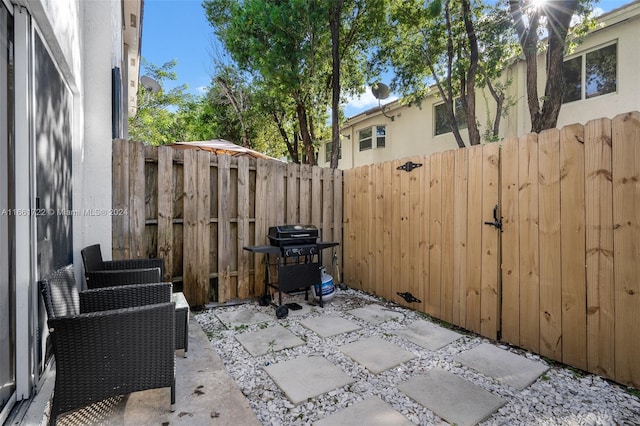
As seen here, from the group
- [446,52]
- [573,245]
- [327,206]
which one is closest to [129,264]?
[327,206]

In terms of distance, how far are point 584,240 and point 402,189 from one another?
6.75 ft

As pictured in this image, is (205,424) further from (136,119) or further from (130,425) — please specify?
(136,119)

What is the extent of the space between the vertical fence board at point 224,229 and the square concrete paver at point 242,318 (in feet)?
1.42

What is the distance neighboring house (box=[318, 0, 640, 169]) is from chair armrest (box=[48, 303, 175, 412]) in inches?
346

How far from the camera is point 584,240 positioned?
2482 mm

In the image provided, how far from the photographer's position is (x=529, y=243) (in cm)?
285

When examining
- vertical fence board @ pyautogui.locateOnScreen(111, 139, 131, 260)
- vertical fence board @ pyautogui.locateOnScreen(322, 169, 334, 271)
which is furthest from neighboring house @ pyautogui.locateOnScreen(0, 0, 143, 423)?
vertical fence board @ pyautogui.locateOnScreen(322, 169, 334, 271)

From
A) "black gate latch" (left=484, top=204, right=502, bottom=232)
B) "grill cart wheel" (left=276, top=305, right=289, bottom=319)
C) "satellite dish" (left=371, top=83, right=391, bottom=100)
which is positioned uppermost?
"satellite dish" (left=371, top=83, right=391, bottom=100)

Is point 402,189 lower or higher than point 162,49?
lower

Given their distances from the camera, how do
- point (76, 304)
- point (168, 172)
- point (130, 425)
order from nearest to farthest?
point (130, 425)
point (76, 304)
point (168, 172)

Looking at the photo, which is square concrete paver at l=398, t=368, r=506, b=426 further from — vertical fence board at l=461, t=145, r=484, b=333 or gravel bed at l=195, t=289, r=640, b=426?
vertical fence board at l=461, t=145, r=484, b=333

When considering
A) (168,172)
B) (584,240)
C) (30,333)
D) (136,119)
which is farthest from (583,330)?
(136,119)

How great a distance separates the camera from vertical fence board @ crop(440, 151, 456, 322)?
354 centimetres

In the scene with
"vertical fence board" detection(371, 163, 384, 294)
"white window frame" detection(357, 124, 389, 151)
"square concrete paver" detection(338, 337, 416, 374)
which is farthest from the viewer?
"white window frame" detection(357, 124, 389, 151)
